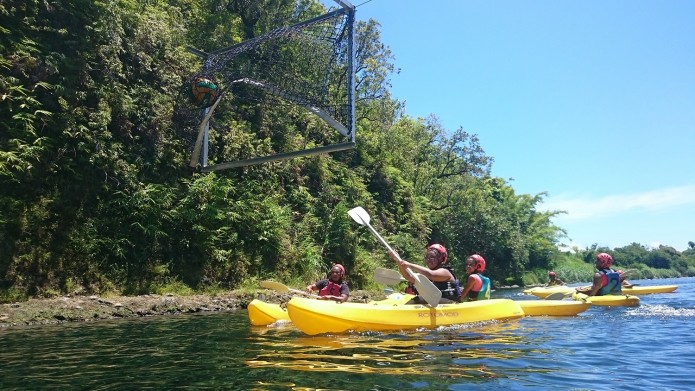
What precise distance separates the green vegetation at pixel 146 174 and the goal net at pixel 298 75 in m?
1.23

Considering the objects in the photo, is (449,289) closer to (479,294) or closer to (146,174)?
(479,294)

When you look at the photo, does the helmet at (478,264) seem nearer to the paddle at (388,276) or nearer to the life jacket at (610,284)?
the paddle at (388,276)

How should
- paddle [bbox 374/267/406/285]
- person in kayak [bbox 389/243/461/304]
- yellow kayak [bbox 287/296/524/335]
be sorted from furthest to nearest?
paddle [bbox 374/267/406/285] < person in kayak [bbox 389/243/461/304] < yellow kayak [bbox 287/296/524/335]

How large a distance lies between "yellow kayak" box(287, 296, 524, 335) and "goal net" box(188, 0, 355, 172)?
679 centimetres

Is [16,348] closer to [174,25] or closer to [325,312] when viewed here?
[325,312]

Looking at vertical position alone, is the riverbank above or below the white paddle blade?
below

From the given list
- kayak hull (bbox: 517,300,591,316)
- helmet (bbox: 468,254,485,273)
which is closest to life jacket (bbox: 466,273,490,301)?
helmet (bbox: 468,254,485,273)

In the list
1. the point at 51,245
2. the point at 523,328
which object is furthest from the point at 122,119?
the point at 523,328

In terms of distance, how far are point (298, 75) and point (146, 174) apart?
20.2ft

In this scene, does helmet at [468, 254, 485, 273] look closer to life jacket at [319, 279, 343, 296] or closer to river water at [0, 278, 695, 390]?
river water at [0, 278, 695, 390]

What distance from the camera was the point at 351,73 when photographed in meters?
13.3

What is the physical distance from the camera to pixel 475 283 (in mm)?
8477

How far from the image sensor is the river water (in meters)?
4.14

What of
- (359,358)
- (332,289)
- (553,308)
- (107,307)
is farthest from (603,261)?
(107,307)
